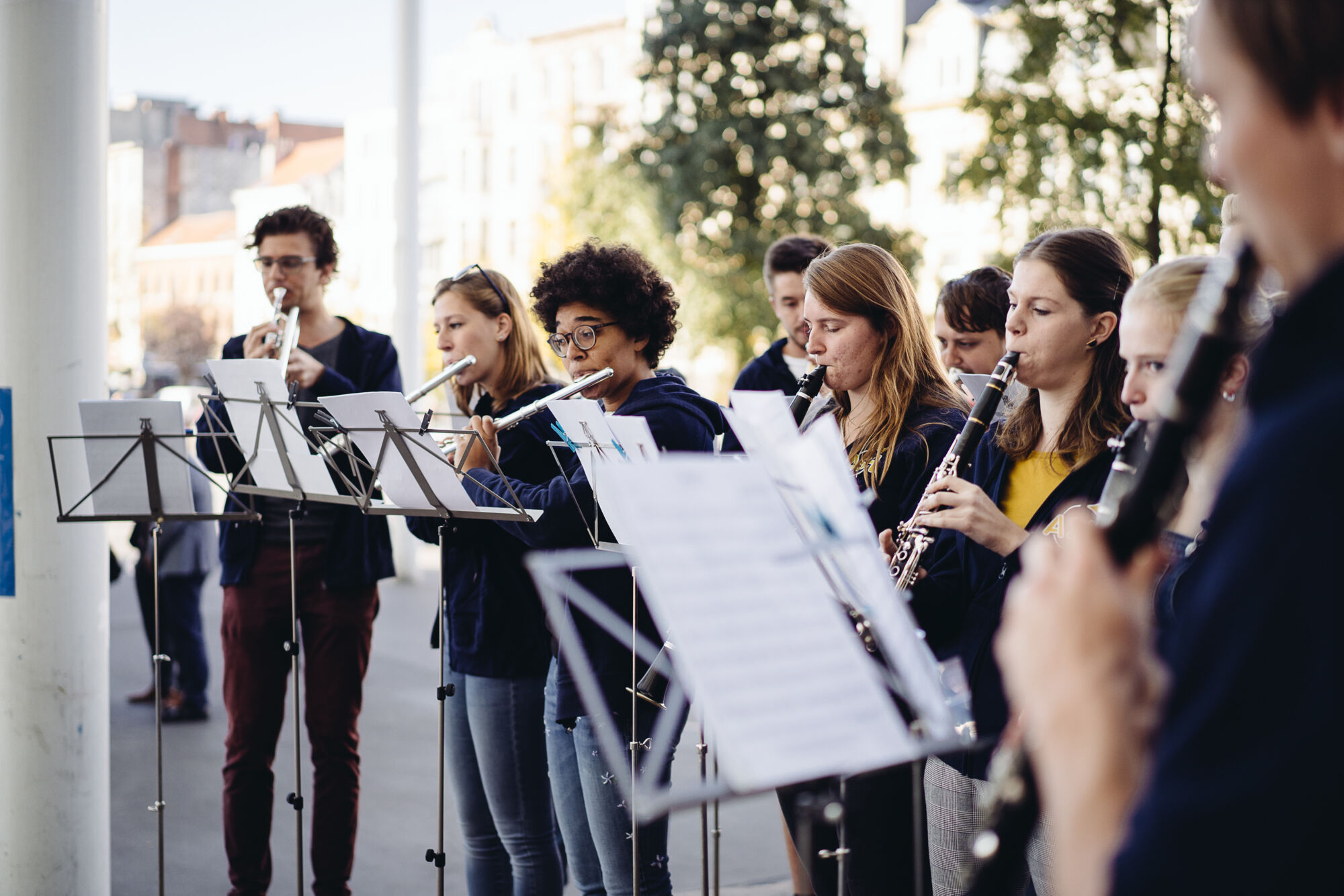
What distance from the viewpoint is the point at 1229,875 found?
2.68ft

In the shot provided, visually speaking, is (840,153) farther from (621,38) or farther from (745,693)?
(621,38)

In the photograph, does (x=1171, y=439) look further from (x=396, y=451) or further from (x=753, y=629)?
(x=396, y=451)

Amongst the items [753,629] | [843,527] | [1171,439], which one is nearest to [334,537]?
[843,527]

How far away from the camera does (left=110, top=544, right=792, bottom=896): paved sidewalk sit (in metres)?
3.90

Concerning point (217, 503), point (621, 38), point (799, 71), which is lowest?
point (217, 503)

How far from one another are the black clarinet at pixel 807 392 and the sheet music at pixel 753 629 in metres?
1.34

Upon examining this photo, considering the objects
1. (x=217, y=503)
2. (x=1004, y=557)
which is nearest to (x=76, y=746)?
(x=1004, y=557)

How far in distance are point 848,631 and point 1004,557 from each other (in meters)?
0.98

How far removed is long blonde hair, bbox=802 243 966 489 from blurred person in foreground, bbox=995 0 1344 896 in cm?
149

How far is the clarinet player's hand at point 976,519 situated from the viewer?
78.7 inches

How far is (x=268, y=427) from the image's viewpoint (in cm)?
297

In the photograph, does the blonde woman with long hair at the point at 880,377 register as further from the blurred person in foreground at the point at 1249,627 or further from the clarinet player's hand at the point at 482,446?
the blurred person in foreground at the point at 1249,627

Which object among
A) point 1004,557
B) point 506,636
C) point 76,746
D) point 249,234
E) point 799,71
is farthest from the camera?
point 799,71

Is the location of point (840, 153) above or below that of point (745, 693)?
above
